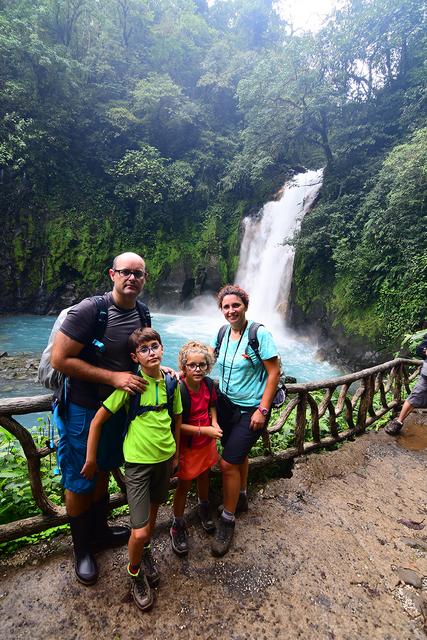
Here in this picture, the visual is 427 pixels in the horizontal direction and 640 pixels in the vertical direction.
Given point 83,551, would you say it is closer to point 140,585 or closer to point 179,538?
point 140,585

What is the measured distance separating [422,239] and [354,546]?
854 cm

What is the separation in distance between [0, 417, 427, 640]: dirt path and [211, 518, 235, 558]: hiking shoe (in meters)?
0.05

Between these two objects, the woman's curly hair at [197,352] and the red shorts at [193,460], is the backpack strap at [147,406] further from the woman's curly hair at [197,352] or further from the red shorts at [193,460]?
the red shorts at [193,460]

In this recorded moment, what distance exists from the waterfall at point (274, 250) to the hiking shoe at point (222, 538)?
11.4 metres

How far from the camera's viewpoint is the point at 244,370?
2385 millimetres

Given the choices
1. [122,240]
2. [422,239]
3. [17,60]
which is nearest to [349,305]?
[422,239]

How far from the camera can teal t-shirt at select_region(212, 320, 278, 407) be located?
234cm

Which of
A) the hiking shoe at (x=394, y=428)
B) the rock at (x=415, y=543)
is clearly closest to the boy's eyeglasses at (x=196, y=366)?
the rock at (x=415, y=543)

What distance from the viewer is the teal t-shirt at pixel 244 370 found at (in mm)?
2342

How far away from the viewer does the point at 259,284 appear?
49.7 feet

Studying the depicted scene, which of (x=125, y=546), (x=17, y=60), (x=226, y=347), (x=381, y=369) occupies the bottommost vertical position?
(x=125, y=546)

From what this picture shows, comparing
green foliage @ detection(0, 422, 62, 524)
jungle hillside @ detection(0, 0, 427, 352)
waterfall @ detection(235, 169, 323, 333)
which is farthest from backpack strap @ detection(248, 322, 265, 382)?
waterfall @ detection(235, 169, 323, 333)

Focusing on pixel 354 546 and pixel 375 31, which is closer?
pixel 354 546

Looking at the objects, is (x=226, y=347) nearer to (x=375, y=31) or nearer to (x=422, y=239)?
(x=422, y=239)
